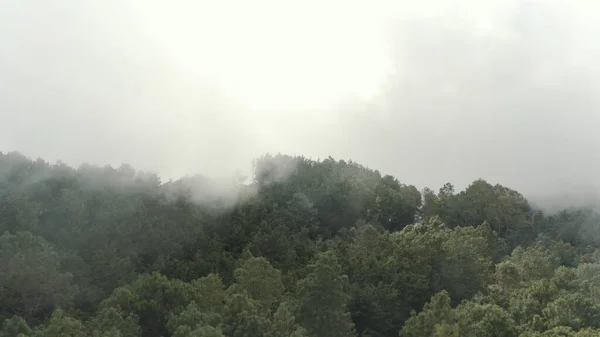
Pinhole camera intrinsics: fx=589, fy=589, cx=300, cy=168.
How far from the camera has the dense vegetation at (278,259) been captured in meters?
43.0

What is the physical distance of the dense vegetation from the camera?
43.0m

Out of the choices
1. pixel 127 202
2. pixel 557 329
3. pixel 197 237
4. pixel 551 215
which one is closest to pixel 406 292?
pixel 557 329

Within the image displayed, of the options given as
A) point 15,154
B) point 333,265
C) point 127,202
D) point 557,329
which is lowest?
point 557,329

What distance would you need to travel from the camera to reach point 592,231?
393ft

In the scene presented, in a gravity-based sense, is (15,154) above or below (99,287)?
above

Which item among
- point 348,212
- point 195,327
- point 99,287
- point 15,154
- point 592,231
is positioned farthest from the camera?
point 592,231

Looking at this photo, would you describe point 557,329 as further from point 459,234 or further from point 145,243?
point 145,243

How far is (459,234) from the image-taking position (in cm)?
7919

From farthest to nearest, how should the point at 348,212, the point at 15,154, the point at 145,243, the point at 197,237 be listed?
the point at 348,212
the point at 15,154
the point at 197,237
the point at 145,243

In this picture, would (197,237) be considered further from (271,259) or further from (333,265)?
(333,265)

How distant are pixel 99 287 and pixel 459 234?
46.1 m

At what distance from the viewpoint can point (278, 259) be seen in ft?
252

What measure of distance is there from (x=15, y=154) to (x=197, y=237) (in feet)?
124

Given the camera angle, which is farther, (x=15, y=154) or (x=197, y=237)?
(x=15, y=154)
